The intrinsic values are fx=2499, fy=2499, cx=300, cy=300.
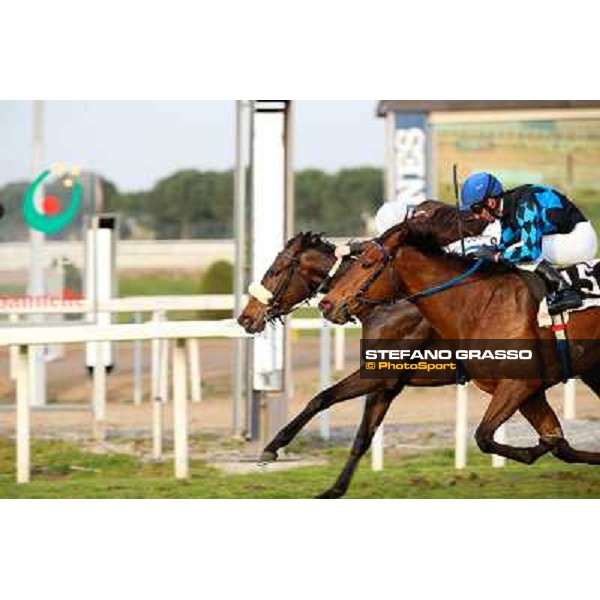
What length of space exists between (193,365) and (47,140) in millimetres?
958

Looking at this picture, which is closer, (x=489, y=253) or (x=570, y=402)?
(x=489, y=253)

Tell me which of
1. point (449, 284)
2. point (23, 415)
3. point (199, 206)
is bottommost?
point (23, 415)

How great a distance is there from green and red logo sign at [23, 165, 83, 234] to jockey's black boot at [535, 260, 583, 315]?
146cm

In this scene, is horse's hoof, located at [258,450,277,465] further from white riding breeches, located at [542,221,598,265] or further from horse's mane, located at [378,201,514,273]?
white riding breeches, located at [542,221,598,265]

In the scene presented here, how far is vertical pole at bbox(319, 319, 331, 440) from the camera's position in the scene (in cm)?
781

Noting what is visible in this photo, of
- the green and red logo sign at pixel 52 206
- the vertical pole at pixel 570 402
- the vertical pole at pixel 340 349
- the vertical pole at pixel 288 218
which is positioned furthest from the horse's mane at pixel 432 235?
the green and red logo sign at pixel 52 206

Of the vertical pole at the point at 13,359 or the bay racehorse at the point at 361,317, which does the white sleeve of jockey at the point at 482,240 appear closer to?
the bay racehorse at the point at 361,317

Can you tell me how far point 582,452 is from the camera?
777cm

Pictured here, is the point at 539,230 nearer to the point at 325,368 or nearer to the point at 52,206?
the point at 325,368

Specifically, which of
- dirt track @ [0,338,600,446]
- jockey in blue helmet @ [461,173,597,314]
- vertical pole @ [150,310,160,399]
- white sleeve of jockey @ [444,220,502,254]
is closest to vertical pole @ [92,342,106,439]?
dirt track @ [0,338,600,446]

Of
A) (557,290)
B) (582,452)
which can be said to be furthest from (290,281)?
(582,452)

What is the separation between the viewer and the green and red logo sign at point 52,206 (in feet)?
25.4

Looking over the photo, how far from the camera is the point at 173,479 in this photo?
308 inches

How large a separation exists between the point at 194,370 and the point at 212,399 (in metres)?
0.11
